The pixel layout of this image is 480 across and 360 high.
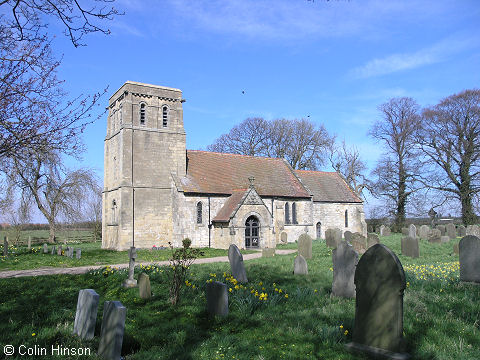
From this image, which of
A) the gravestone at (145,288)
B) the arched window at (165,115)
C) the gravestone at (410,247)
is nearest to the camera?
the gravestone at (145,288)

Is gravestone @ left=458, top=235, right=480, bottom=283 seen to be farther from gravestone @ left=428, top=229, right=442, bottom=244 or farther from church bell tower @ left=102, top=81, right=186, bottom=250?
church bell tower @ left=102, top=81, right=186, bottom=250

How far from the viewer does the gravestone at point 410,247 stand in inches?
600

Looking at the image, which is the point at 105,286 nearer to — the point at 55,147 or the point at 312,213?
the point at 55,147

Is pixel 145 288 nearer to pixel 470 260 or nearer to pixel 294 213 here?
pixel 470 260

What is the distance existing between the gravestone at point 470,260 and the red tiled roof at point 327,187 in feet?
77.3

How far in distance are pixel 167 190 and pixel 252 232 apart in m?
6.82

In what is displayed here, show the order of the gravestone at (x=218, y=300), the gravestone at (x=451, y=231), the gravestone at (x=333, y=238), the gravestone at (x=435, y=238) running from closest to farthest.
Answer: the gravestone at (x=218, y=300) < the gravestone at (x=333, y=238) < the gravestone at (x=435, y=238) < the gravestone at (x=451, y=231)

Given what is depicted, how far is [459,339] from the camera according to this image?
207 inches

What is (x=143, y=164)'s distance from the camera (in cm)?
2639

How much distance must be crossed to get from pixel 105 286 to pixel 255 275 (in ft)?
14.3

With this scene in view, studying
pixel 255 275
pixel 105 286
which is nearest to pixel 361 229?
pixel 255 275

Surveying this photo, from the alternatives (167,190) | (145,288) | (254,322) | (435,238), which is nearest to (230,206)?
(167,190)

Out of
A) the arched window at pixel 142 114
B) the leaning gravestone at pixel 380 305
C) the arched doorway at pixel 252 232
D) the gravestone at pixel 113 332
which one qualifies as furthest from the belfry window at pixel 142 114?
the leaning gravestone at pixel 380 305

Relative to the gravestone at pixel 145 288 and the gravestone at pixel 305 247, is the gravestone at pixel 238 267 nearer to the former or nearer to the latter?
the gravestone at pixel 145 288
